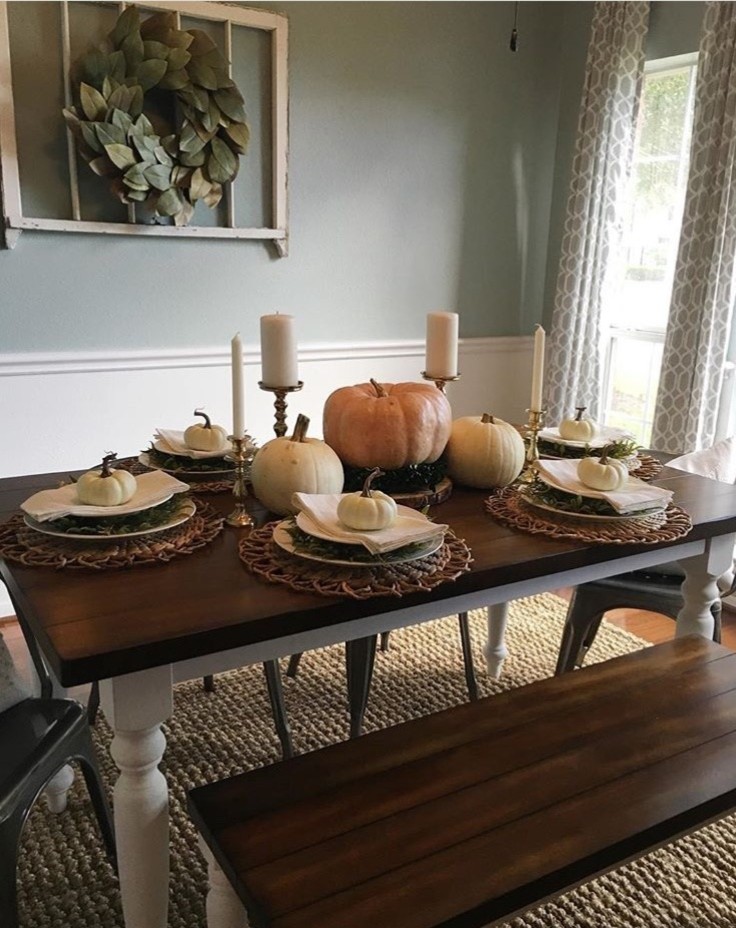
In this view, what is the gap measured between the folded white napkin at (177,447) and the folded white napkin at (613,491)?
0.73 metres

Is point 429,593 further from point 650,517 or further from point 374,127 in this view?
point 374,127

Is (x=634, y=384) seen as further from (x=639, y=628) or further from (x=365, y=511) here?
(x=365, y=511)

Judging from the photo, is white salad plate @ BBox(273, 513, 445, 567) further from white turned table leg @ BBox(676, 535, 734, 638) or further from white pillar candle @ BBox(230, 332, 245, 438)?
white turned table leg @ BBox(676, 535, 734, 638)

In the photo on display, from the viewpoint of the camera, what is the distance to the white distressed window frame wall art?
2512 millimetres

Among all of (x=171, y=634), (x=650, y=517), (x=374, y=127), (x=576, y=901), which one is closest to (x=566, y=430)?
(x=650, y=517)

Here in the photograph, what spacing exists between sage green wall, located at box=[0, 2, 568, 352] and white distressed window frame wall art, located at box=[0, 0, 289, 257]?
0.19 feet

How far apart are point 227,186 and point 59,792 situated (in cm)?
214

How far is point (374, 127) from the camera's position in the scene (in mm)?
3273

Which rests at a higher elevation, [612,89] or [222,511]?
[612,89]

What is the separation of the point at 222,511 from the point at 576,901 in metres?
1.11

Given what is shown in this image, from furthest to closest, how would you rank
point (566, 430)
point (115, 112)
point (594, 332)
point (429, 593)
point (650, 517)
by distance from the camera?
1. point (594, 332)
2. point (115, 112)
3. point (566, 430)
4. point (650, 517)
5. point (429, 593)

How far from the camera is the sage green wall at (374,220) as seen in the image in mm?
2818

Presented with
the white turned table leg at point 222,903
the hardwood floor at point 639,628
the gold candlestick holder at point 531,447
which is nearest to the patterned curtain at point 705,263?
the hardwood floor at point 639,628

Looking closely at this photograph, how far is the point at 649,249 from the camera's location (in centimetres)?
342
